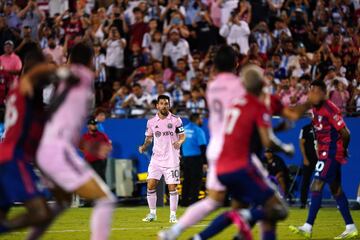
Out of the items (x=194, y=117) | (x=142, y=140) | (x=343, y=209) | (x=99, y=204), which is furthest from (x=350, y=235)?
(x=142, y=140)

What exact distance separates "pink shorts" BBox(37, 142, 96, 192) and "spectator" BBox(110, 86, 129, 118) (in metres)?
15.2

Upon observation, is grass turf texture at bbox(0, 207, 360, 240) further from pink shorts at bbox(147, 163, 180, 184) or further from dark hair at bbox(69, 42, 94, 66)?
dark hair at bbox(69, 42, 94, 66)

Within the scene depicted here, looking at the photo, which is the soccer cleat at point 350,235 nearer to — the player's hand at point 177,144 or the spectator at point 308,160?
the player's hand at point 177,144

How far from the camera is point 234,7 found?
87.8 feet

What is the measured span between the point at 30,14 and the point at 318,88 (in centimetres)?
1563

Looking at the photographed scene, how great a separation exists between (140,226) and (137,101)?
26.1ft

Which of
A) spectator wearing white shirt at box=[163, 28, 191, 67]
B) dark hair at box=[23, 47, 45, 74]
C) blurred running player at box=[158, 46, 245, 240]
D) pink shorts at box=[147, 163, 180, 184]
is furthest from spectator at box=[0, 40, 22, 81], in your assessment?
blurred running player at box=[158, 46, 245, 240]

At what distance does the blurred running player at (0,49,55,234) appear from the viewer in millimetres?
9711

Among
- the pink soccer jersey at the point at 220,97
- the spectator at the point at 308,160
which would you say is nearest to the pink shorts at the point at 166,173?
the spectator at the point at 308,160

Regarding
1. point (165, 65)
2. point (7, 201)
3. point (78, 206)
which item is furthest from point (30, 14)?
point (7, 201)

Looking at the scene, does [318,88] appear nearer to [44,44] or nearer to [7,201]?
[7,201]

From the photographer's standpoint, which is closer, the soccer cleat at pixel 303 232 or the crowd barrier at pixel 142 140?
the soccer cleat at pixel 303 232

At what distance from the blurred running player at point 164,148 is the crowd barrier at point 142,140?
5.16 metres

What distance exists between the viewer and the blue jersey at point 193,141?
23.5 metres
